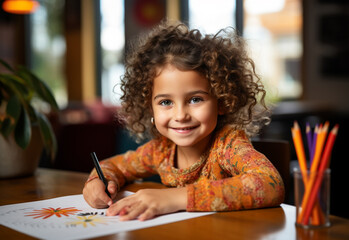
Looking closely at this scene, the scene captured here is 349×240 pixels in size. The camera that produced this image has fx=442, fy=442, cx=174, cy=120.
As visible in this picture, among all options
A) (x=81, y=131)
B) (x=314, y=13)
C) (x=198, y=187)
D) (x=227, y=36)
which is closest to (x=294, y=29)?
(x=314, y=13)

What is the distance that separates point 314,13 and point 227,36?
183 inches

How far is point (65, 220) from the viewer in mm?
809

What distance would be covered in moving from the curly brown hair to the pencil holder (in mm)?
402

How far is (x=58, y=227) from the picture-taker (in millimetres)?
758

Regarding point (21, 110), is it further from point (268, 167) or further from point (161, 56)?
point (268, 167)

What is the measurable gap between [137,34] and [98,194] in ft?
9.43

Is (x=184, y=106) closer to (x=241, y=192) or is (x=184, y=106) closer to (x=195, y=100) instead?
(x=195, y=100)

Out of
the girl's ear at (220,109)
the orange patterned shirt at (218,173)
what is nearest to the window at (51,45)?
the orange patterned shirt at (218,173)

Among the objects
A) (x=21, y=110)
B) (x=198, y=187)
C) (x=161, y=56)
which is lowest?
(x=198, y=187)

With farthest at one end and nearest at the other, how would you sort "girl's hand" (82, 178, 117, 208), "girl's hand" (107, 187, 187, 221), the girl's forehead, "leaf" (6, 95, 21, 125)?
"leaf" (6, 95, 21, 125), the girl's forehead, "girl's hand" (82, 178, 117, 208), "girl's hand" (107, 187, 187, 221)

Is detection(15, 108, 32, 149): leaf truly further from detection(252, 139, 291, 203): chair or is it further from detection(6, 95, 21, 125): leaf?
detection(252, 139, 291, 203): chair

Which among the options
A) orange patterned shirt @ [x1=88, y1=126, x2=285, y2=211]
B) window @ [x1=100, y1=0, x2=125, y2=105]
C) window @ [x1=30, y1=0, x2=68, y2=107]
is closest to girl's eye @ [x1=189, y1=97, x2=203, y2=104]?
orange patterned shirt @ [x1=88, y1=126, x2=285, y2=211]

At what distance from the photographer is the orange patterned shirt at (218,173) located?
0.85 m

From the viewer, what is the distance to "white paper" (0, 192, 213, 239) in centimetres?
73
